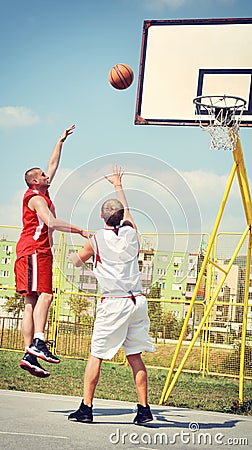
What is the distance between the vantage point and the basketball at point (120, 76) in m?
8.33

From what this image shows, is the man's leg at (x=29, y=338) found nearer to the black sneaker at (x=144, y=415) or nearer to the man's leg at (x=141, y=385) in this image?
the man's leg at (x=141, y=385)

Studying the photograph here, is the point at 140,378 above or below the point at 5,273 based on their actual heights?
below

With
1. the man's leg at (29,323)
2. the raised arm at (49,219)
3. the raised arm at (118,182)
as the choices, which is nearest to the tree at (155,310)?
the raised arm at (118,182)

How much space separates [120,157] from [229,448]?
2704 millimetres

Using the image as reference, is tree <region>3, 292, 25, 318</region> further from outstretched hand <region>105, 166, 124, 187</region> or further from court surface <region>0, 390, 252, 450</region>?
outstretched hand <region>105, 166, 124, 187</region>

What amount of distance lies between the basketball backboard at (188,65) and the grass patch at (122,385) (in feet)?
11.3

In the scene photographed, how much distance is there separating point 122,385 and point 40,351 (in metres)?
4.48

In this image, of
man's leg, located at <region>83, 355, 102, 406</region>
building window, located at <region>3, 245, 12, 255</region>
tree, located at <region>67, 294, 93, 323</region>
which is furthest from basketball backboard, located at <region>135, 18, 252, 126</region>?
building window, located at <region>3, 245, 12, 255</region>

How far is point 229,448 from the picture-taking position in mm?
6457

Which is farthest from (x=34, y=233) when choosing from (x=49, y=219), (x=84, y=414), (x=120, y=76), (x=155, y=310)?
(x=155, y=310)

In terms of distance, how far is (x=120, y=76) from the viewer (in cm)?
833

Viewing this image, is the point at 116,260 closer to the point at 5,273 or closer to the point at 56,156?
the point at 56,156

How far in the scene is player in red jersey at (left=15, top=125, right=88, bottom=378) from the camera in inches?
255

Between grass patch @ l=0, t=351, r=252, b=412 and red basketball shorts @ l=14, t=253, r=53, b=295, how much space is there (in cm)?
336
